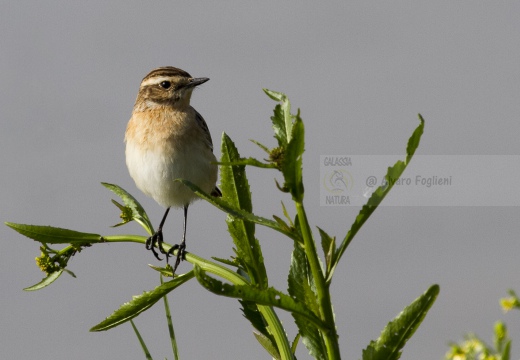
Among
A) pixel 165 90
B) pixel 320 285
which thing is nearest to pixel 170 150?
pixel 165 90

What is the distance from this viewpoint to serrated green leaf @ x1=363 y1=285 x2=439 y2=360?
8.66 feet

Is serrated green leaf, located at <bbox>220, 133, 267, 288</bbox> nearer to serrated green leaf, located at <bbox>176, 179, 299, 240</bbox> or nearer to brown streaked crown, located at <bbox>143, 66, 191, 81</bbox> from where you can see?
serrated green leaf, located at <bbox>176, 179, 299, 240</bbox>

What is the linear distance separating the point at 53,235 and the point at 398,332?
1.94 m

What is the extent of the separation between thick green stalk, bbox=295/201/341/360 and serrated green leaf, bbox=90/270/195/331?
0.84 meters

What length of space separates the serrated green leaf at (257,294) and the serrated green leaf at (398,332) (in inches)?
12.1

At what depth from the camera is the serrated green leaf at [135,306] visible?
3.19 meters

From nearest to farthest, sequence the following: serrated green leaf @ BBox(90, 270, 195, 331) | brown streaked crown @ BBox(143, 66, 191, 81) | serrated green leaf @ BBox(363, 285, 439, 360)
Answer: serrated green leaf @ BBox(363, 285, 439, 360)
serrated green leaf @ BBox(90, 270, 195, 331)
brown streaked crown @ BBox(143, 66, 191, 81)

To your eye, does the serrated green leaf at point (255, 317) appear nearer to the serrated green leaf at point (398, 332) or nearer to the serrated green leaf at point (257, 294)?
the serrated green leaf at point (398, 332)

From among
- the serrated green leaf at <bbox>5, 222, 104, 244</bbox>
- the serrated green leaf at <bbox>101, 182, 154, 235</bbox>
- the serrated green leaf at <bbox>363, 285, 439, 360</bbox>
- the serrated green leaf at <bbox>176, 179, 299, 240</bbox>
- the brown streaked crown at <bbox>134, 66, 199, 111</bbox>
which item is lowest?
the serrated green leaf at <bbox>363, 285, 439, 360</bbox>

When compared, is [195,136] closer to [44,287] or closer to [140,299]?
[44,287]

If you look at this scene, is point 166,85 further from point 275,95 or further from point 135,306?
point 275,95

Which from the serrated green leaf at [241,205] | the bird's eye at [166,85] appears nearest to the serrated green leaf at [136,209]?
the serrated green leaf at [241,205]

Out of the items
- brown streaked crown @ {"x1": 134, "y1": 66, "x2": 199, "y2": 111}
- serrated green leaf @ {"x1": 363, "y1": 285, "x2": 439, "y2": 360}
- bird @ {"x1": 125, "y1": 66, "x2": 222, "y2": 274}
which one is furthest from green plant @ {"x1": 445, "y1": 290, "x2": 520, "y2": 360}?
brown streaked crown @ {"x1": 134, "y1": 66, "x2": 199, "y2": 111}

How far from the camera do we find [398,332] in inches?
105
